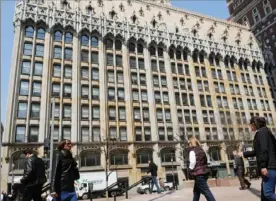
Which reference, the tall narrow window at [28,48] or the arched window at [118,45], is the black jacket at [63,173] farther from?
the arched window at [118,45]

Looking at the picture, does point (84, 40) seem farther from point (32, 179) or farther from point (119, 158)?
point (32, 179)

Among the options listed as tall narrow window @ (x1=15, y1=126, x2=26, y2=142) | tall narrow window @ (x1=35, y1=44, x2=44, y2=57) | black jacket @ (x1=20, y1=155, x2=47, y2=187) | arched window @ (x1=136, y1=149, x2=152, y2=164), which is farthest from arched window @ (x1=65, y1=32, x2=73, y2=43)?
black jacket @ (x1=20, y1=155, x2=47, y2=187)

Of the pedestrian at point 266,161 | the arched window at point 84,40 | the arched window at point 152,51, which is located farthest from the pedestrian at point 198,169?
the arched window at point 152,51

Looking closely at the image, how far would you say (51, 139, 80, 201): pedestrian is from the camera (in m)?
5.71

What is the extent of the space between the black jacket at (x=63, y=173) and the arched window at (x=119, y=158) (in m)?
36.0

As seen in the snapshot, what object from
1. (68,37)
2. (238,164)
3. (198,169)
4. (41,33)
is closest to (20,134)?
(41,33)

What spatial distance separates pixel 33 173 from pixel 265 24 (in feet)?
263

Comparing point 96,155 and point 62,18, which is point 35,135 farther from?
point 62,18

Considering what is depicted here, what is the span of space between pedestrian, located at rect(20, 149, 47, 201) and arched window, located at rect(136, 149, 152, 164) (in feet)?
119

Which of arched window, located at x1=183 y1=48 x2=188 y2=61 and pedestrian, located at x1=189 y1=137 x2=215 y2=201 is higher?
arched window, located at x1=183 y1=48 x2=188 y2=61

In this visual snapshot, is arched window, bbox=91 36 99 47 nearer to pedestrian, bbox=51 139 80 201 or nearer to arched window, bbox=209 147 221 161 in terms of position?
arched window, bbox=209 147 221 161

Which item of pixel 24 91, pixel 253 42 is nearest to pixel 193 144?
pixel 24 91

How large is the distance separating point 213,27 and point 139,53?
25.5 m

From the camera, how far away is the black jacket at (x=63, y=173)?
225 inches
